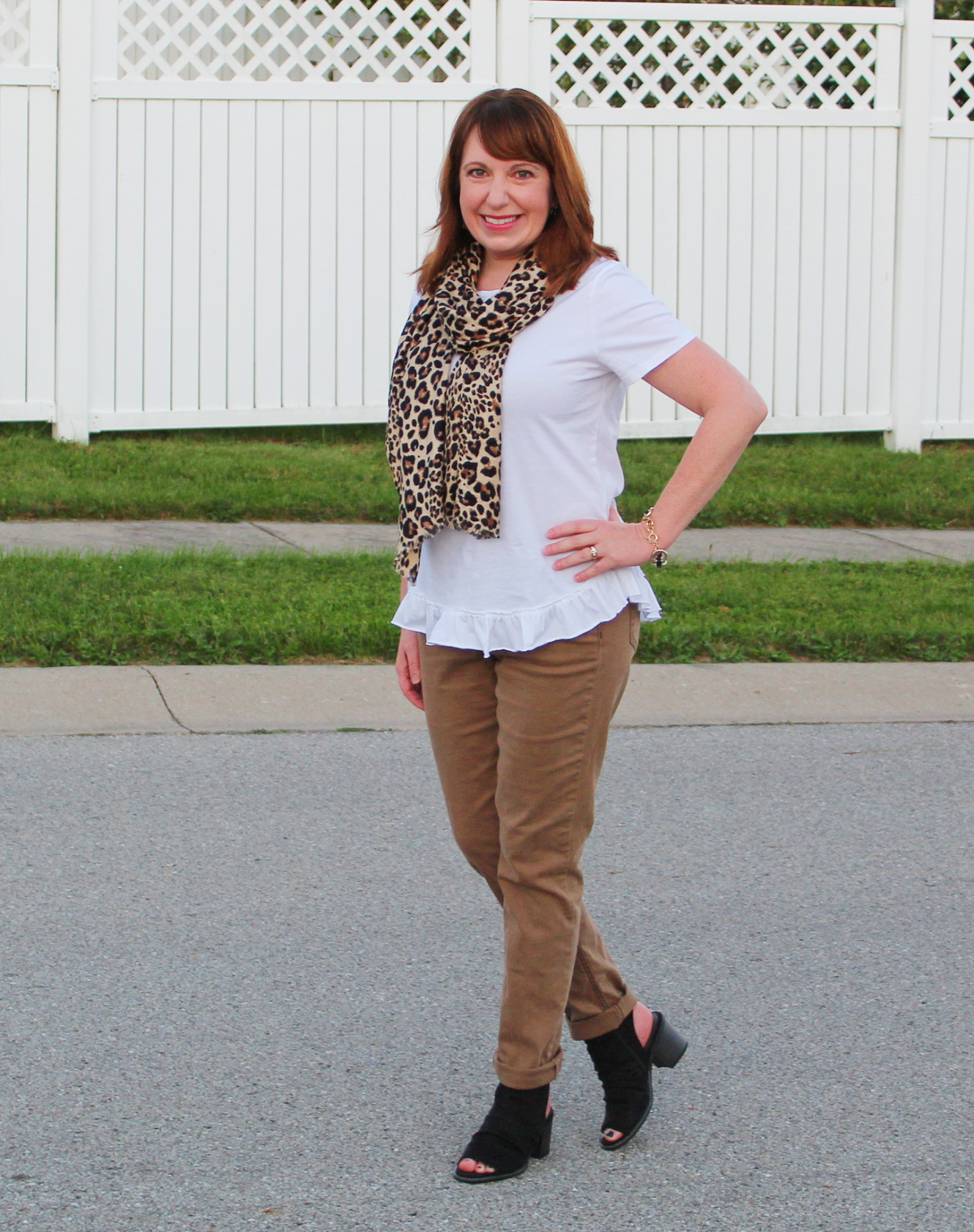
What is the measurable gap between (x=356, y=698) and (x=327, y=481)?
3567mm

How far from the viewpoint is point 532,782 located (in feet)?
9.58

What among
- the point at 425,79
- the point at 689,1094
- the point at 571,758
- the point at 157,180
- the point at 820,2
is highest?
the point at 820,2

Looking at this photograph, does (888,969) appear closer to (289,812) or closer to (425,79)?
(289,812)

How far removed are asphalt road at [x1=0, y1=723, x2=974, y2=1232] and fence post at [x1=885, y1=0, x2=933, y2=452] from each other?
623 centimetres

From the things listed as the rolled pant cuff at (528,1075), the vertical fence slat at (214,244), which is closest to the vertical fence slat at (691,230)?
the vertical fence slat at (214,244)

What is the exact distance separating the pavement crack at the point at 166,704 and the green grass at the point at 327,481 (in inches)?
110

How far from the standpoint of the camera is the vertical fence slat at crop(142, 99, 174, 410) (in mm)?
10047

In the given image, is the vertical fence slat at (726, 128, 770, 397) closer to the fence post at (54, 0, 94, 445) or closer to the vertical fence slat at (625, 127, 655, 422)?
the vertical fence slat at (625, 127, 655, 422)

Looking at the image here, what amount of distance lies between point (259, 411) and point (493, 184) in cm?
778

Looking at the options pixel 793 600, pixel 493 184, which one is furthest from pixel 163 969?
pixel 793 600

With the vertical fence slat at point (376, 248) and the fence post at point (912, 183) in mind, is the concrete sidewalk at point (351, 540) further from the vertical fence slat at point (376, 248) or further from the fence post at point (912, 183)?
the fence post at point (912, 183)

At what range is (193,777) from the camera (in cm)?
529

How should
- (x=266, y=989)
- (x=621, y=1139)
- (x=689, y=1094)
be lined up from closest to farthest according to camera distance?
(x=621, y=1139)
(x=689, y=1094)
(x=266, y=989)

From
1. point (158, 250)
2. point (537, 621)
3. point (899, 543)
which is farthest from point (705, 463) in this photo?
point (158, 250)
